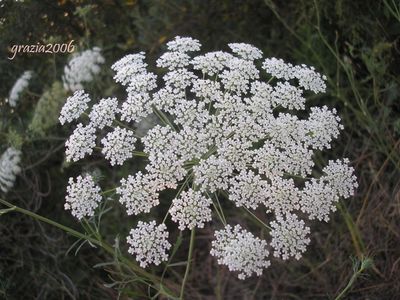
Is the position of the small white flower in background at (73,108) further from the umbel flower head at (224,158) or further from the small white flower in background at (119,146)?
the small white flower in background at (119,146)

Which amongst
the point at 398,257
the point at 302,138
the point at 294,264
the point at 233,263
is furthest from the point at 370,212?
the point at 233,263

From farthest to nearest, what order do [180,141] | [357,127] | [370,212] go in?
[357,127], [370,212], [180,141]

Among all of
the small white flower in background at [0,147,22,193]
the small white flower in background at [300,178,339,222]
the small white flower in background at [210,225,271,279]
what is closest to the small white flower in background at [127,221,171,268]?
the small white flower in background at [210,225,271,279]

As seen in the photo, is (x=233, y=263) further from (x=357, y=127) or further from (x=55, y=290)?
(x=357, y=127)

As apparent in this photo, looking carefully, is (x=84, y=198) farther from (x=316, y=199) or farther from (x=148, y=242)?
(x=316, y=199)

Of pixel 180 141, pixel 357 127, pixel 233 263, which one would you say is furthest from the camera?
pixel 357 127

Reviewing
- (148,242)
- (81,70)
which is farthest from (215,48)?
(148,242)

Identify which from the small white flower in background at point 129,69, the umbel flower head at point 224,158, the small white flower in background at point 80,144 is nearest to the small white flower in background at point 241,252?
the umbel flower head at point 224,158
